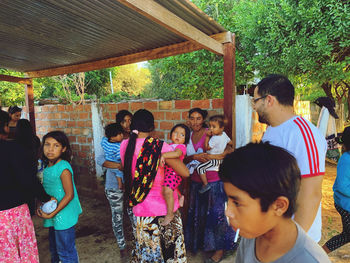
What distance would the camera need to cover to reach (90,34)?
3004 mm

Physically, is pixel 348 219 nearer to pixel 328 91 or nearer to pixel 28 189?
pixel 28 189

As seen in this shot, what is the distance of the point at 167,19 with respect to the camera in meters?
2.04

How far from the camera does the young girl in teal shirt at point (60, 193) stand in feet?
6.83

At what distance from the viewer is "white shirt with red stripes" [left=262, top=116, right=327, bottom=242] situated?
1296mm

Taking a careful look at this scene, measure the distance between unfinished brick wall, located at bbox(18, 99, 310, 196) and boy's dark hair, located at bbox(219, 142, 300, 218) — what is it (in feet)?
8.24

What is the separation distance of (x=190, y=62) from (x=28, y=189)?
6125 millimetres

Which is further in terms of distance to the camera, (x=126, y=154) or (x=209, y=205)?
(x=209, y=205)

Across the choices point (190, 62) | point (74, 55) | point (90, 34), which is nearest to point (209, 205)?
point (90, 34)

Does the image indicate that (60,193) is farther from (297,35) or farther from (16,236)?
(297,35)

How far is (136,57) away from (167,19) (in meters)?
1.82

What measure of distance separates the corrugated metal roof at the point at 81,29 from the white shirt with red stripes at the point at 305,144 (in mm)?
1518

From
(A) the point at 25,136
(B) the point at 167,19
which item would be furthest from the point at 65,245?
(B) the point at 167,19

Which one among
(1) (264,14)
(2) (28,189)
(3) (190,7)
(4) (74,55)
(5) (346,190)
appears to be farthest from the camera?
(1) (264,14)

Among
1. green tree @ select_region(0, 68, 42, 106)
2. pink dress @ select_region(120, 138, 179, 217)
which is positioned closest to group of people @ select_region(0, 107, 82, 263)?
pink dress @ select_region(120, 138, 179, 217)
